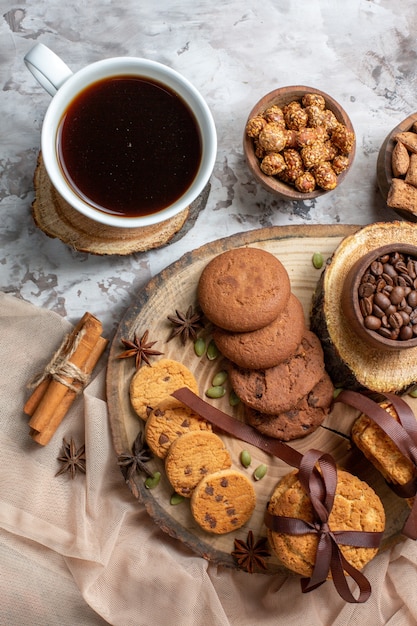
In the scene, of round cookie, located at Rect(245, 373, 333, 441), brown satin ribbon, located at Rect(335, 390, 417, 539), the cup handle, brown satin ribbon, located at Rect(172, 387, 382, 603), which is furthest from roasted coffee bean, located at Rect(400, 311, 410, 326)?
the cup handle

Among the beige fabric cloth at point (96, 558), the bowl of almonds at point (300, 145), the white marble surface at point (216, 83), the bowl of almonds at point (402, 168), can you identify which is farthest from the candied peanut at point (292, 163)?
the beige fabric cloth at point (96, 558)

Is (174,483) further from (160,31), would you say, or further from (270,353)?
(160,31)

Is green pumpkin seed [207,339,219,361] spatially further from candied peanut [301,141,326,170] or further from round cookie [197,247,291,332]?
candied peanut [301,141,326,170]

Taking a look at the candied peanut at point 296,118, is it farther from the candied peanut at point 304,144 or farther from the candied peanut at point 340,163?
the candied peanut at point 340,163

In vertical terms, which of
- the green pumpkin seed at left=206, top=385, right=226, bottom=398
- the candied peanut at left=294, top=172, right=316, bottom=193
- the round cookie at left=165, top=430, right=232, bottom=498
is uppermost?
the candied peanut at left=294, top=172, right=316, bottom=193

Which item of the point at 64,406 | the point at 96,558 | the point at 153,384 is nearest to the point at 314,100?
the point at 153,384

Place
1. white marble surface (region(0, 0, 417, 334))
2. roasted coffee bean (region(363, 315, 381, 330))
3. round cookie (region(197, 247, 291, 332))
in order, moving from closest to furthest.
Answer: roasted coffee bean (region(363, 315, 381, 330)) < round cookie (region(197, 247, 291, 332)) < white marble surface (region(0, 0, 417, 334))
